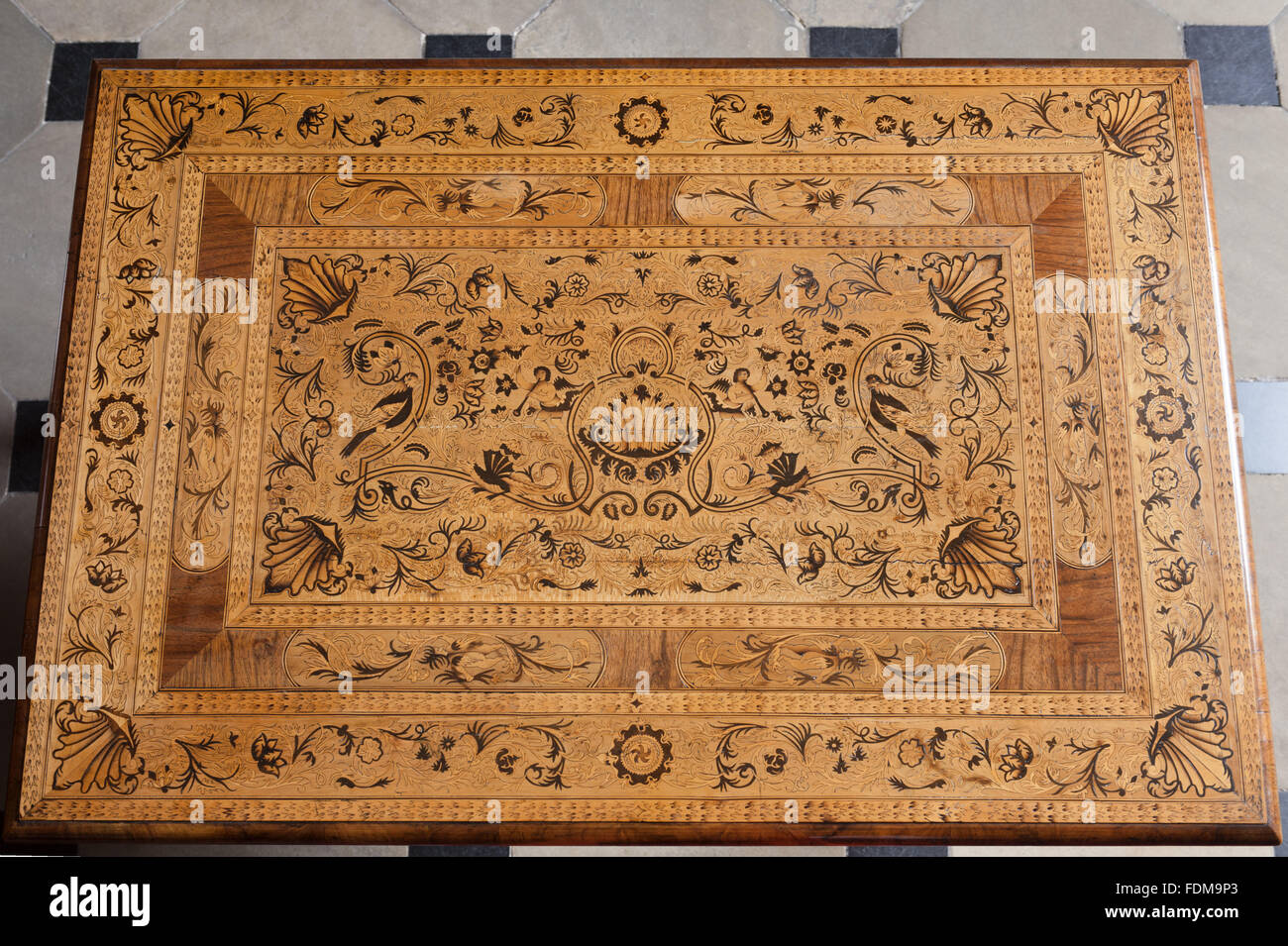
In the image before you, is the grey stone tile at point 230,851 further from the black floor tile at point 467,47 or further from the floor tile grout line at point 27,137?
the black floor tile at point 467,47

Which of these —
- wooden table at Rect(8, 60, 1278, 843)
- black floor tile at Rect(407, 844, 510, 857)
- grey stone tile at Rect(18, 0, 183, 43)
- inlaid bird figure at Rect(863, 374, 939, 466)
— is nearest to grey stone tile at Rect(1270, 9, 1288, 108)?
wooden table at Rect(8, 60, 1278, 843)

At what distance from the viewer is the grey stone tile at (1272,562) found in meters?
1.30

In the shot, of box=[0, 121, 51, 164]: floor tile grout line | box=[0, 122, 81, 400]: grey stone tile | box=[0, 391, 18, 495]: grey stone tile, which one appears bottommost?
box=[0, 391, 18, 495]: grey stone tile

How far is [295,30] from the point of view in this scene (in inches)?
56.6

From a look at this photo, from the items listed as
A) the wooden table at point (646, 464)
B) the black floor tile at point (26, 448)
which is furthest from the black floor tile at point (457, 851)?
the black floor tile at point (26, 448)

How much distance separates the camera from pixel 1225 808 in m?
0.91

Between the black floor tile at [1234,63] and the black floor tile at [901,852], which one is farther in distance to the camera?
the black floor tile at [1234,63]

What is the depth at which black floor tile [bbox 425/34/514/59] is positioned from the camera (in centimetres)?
142

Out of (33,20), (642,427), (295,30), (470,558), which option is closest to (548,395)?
(642,427)

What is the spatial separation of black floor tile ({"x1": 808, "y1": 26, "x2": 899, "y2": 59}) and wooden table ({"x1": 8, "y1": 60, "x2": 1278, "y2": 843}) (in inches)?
14.6

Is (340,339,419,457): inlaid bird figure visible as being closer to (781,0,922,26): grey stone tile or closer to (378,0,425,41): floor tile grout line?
(378,0,425,41): floor tile grout line

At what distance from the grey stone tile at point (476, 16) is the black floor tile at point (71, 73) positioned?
57cm
